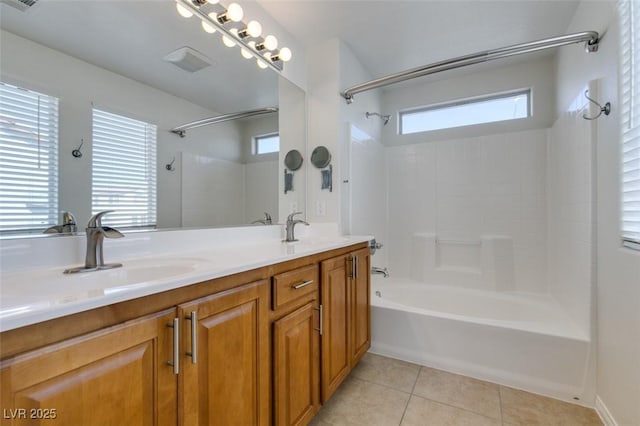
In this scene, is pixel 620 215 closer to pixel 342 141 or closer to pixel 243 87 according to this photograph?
pixel 342 141

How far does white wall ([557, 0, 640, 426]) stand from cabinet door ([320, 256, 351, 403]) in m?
1.22

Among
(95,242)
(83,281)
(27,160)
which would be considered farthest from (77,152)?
(83,281)

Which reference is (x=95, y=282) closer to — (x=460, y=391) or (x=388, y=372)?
(x=388, y=372)

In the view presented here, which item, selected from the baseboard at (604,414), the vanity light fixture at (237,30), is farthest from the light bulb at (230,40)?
the baseboard at (604,414)

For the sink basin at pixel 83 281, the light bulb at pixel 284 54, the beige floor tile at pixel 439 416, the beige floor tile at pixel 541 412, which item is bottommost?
the beige floor tile at pixel 439 416

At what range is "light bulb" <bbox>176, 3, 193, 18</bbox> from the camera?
4.58ft

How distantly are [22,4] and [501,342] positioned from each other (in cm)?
265

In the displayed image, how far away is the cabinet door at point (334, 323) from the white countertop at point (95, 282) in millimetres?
203

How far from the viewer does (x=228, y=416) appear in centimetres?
87

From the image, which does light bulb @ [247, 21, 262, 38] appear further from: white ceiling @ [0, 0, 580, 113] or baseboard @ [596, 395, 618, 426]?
baseboard @ [596, 395, 618, 426]

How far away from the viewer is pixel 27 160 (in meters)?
0.91

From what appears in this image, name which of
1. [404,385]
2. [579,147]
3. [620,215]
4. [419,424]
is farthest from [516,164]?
[419,424]

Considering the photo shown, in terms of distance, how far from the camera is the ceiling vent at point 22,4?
0.88 metres

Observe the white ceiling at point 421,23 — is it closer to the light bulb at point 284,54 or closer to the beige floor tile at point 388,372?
the light bulb at point 284,54
